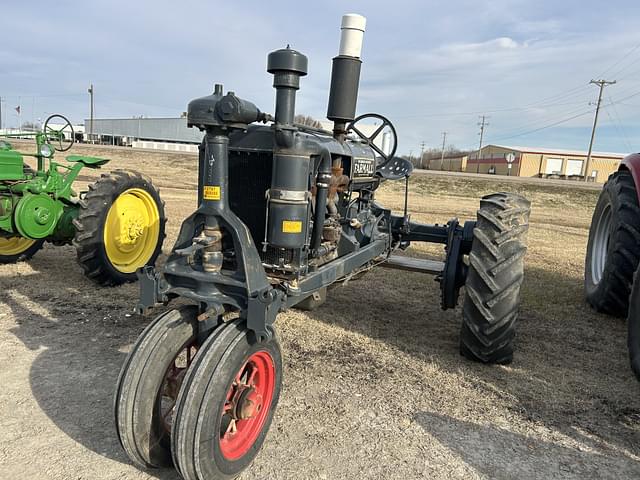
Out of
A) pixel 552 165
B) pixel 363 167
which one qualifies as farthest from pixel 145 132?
pixel 363 167

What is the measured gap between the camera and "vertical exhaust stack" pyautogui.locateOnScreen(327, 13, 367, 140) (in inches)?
154

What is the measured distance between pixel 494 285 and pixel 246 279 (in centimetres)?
185

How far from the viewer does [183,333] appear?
2.49 metres

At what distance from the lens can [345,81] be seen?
4039 millimetres

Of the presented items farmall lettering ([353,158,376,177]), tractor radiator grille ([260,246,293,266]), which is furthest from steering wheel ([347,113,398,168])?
tractor radiator grille ([260,246,293,266])

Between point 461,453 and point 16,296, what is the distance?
4.16m

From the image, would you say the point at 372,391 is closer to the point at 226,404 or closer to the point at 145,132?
the point at 226,404

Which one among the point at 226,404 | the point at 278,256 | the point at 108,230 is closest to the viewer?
the point at 226,404

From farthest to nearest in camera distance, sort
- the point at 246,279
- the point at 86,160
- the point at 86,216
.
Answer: the point at 86,160 < the point at 86,216 < the point at 246,279

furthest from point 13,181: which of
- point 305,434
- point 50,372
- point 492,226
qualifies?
point 492,226

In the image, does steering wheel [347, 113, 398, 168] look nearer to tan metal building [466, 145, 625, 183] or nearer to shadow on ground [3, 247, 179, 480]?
shadow on ground [3, 247, 179, 480]

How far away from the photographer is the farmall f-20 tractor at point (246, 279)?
226 centimetres

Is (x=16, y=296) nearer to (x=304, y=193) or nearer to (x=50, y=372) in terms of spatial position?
(x=50, y=372)

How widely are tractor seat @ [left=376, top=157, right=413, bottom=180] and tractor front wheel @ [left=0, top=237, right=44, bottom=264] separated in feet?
13.3
